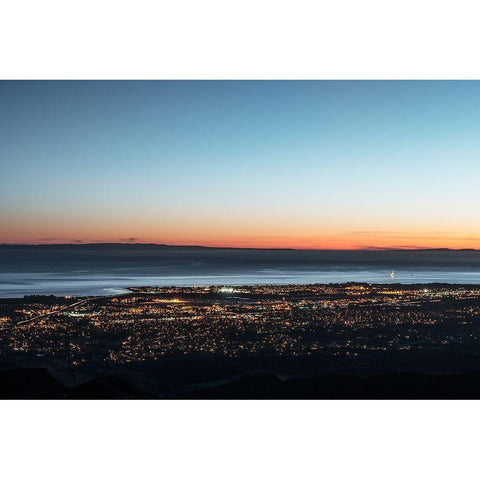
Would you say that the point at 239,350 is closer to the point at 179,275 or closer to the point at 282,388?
the point at 282,388

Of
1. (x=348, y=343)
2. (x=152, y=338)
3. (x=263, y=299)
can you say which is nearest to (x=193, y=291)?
(x=263, y=299)

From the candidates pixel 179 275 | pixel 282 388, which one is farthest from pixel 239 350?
pixel 179 275

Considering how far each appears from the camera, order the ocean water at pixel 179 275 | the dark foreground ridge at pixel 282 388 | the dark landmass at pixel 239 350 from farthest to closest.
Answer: the ocean water at pixel 179 275 → the dark landmass at pixel 239 350 → the dark foreground ridge at pixel 282 388

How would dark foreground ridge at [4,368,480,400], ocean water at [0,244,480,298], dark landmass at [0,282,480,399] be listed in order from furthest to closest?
ocean water at [0,244,480,298] → dark landmass at [0,282,480,399] → dark foreground ridge at [4,368,480,400]

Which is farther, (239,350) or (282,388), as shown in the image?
(239,350)

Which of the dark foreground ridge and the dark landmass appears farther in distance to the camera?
the dark landmass

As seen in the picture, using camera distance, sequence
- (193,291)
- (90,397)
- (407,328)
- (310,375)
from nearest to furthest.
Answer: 1. (90,397)
2. (310,375)
3. (407,328)
4. (193,291)

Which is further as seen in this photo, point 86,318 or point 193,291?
point 193,291

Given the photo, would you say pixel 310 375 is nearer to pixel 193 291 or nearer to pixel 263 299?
pixel 263 299
